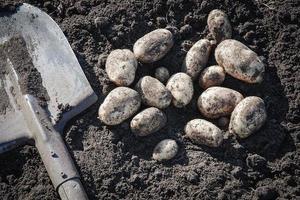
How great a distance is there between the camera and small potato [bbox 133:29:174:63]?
2459 millimetres

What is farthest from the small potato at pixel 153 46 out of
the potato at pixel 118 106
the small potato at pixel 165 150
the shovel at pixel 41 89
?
the small potato at pixel 165 150

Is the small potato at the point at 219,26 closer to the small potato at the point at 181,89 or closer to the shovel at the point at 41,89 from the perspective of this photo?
the small potato at the point at 181,89

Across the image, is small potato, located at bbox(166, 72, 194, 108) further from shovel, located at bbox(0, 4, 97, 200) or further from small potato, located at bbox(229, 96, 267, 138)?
shovel, located at bbox(0, 4, 97, 200)

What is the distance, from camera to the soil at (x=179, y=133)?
7.29 feet

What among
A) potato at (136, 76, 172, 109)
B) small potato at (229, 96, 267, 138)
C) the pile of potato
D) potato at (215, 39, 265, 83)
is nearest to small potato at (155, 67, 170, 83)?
the pile of potato

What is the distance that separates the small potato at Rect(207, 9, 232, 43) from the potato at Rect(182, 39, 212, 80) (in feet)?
0.32

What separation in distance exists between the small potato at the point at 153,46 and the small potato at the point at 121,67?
5 cm

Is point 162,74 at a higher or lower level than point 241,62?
higher

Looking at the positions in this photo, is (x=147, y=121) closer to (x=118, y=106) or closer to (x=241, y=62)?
(x=118, y=106)

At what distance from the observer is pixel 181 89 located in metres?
2.38

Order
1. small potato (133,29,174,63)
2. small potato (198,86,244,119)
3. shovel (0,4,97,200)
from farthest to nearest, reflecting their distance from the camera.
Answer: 1. small potato (133,29,174,63)
2. small potato (198,86,244,119)
3. shovel (0,4,97,200)

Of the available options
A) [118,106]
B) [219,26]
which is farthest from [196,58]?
[118,106]

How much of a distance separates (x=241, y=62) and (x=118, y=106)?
0.70 metres

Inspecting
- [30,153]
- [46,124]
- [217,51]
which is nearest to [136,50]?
[217,51]
